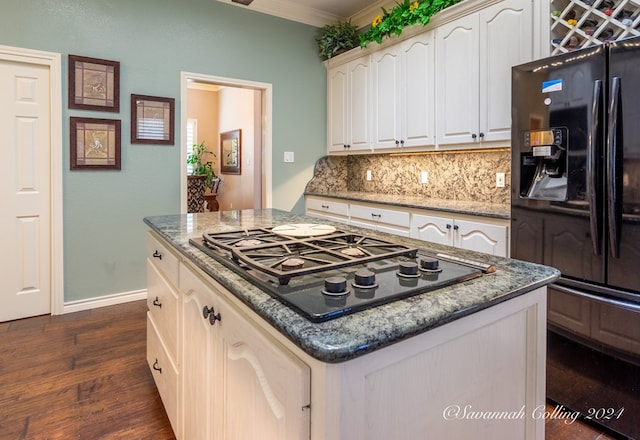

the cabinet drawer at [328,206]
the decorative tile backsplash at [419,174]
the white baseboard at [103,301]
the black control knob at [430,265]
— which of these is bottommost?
the white baseboard at [103,301]

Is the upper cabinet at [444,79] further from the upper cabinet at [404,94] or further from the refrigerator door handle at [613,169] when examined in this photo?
the refrigerator door handle at [613,169]

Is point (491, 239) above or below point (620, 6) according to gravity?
below

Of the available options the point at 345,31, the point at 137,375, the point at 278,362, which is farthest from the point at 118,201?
the point at 278,362

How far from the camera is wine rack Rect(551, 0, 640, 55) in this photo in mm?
1985

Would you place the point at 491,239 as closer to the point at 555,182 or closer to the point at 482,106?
the point at 555,182

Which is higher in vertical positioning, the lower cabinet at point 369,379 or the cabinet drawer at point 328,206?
the cabinet drawer at point 328,206

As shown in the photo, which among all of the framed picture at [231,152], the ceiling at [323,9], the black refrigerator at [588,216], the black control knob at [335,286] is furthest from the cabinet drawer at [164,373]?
the framed picture at [231,152]

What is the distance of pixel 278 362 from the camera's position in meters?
0.72

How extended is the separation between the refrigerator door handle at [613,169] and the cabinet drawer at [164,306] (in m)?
1.75

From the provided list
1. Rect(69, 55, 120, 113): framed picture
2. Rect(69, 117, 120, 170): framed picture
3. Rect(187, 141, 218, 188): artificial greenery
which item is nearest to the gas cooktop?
Rect(69, 117, 120, 170): framed picture

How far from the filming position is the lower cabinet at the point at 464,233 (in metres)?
2.38

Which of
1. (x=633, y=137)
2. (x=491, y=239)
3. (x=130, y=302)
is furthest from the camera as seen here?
(x=130, y=302)

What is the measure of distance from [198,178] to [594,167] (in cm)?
489

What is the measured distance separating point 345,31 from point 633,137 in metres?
3.16
